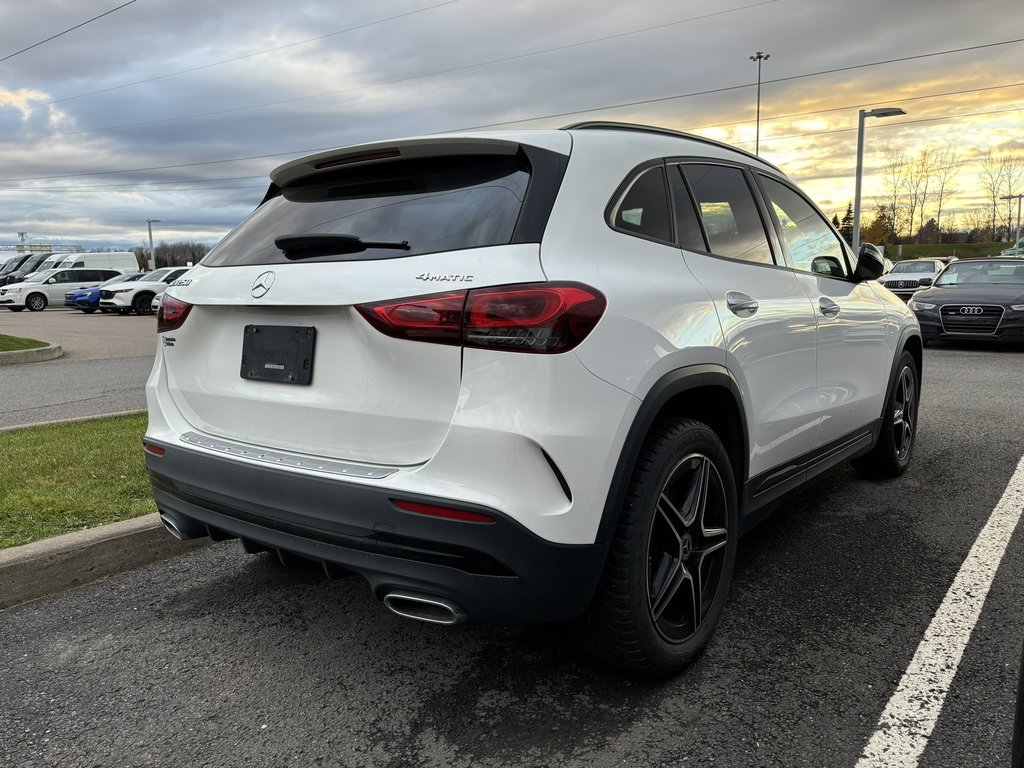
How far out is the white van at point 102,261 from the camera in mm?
36281

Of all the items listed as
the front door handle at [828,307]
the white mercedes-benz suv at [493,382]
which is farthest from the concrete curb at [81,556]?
the front door handle at [828,307]

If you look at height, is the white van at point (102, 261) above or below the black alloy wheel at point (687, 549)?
above

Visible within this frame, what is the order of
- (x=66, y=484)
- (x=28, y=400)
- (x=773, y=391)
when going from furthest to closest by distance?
(x=28, y=400)
(x=66, y=484)
(x=773, y=391)

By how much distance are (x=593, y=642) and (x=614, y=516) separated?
19.3 inches

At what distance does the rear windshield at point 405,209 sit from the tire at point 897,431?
128 inches

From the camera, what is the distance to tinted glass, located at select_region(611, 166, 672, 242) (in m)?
2.62

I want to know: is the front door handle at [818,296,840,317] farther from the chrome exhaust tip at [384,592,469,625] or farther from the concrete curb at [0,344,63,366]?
the concrete curb at [0,344,63,366]

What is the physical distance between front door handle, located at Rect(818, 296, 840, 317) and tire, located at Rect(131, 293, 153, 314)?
27.9 metres

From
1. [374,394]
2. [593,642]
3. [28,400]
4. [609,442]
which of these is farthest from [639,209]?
[28,400]

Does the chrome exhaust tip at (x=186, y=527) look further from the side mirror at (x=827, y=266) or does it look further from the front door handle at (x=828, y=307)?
the side mirror at (x=827, y=266)

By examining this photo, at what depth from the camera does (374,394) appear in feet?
7.65

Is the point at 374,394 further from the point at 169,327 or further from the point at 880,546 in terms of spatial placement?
the point at 880,546

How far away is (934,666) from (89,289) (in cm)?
3297

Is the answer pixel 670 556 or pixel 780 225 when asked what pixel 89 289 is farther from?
pixel 670 556
